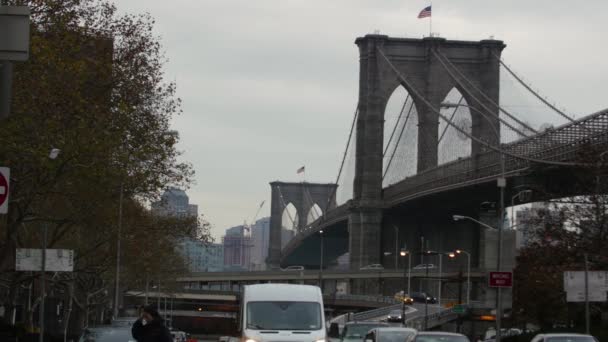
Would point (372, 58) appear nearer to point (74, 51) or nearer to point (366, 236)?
point (366, 236)

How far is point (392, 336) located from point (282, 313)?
32.9 ft

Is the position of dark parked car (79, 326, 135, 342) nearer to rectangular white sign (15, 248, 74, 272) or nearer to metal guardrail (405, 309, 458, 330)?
rectangular white sign (15, 248, 74, 272)

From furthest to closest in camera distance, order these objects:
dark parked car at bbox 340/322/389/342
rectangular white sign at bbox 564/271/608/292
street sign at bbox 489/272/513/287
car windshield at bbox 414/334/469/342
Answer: dark parked car at bbox 340/322/389/342 < street sign at bbox 489/272/513/287 < rectangular white sign at bbox 564/271/608/292 < car windshield at bbox 414/334/469/342

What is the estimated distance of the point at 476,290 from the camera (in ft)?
408

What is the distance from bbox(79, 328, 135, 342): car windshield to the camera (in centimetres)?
2727

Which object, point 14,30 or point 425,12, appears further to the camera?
point 425,12

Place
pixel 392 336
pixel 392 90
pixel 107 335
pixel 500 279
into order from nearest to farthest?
1. pixel 107 335
2. pixel 392 336
3. pixel 500 279
4. pixel 392 90

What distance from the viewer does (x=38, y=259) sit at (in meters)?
34.1

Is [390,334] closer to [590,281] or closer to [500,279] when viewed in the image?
[500,279]

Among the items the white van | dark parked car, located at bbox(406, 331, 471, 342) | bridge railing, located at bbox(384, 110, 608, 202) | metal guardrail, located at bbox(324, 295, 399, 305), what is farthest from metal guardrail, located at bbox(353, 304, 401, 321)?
the white van

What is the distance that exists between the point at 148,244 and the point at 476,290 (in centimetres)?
6158

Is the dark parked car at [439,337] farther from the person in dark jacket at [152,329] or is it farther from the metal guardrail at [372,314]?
the metal guardrail at [372,314]

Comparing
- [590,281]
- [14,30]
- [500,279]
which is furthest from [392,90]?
[14,30]

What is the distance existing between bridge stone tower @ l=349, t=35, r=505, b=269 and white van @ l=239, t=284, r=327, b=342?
324 ft
